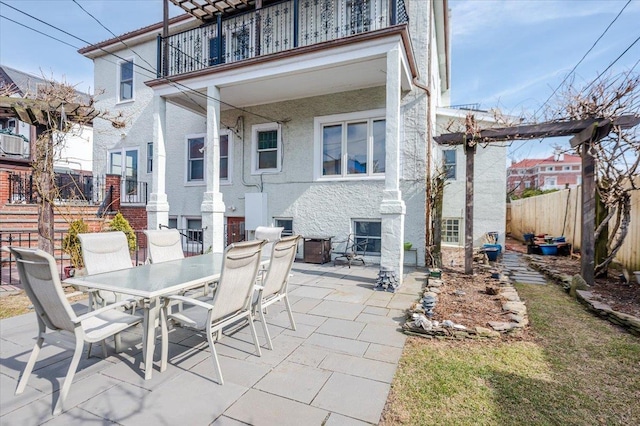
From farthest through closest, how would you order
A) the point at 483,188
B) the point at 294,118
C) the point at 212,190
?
1. the point at 483,188
2. the point at 294,118
3. the point at 212,190

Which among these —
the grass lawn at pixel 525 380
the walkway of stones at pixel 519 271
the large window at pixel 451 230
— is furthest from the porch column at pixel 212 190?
the large window at pixel 451 230

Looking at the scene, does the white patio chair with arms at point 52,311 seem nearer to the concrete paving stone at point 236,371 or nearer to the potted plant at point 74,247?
the concrete paving stone at point 236,371

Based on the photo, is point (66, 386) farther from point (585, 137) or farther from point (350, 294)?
point (585, 137)

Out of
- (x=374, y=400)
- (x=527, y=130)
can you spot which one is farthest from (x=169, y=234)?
(x=527, y=130)

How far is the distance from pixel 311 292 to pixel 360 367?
2.68 metres

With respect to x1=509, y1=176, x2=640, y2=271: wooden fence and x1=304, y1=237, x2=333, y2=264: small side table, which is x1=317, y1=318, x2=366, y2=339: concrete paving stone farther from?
x1=509, y1=176, x2=640, y2=271: wooden fence

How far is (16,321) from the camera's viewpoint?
13.5 feet

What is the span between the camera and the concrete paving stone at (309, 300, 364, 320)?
4.44 meters

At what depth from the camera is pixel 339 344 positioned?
3.50 m

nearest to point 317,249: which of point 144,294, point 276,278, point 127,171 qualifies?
→ point 276,278

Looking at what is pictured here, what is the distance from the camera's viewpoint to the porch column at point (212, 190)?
7.37 m

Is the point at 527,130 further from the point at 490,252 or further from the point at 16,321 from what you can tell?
the point at 16,321

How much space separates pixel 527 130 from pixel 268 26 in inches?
268

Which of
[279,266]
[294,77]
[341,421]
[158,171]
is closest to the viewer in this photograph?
[341,421]
